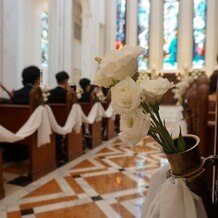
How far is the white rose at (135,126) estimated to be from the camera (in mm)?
772

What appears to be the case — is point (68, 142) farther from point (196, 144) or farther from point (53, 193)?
point (196, 144)

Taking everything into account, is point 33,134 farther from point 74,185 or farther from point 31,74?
point 31,74

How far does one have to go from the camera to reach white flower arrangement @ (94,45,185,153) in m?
0.78

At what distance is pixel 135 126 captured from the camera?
2.57 ft

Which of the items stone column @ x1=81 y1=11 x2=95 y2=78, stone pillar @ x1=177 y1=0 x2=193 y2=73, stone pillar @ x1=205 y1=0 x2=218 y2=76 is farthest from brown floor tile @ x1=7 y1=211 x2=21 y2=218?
stone pillar @ x1=205 y1=0 x2=218 y2=76

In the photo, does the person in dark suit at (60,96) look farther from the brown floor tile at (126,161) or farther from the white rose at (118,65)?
the white rose at (118,65)

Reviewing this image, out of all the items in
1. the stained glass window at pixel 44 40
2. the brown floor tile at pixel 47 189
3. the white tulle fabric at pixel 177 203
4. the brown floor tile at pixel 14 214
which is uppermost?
the stained glass window at pixel 44 40

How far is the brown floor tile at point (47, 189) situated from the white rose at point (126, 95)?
2616 millimetres

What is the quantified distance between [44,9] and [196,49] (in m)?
7.27

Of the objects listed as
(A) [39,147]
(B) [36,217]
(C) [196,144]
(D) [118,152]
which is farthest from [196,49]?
(C) [196,144]

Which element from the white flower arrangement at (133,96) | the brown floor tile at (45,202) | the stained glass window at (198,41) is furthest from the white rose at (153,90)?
the stained glass window at (198,41)

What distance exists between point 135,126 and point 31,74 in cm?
346

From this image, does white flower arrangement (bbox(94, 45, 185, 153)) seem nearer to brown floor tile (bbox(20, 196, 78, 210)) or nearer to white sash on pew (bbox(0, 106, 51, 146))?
brown floor tile (bbox(20, 196, 78, 210))

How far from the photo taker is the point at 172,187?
0.82 metres
